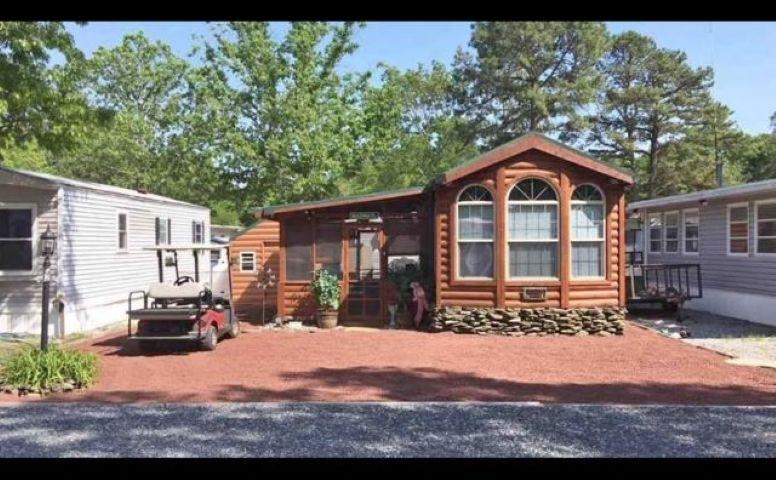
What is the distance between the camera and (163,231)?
17688 mm

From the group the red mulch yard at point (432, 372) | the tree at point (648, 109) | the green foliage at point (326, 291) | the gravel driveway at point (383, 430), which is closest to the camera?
the gravel driveway at point (383, 430)

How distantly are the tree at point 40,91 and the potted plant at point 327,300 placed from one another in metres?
5.73

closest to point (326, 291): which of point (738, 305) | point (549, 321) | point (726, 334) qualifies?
point (549, 321)

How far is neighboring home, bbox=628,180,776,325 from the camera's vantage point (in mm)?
13266

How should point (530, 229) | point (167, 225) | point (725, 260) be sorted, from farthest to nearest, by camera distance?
point (167, 225) < point (725, 260) < point (530, 229)

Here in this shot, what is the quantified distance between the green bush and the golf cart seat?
2.52 metres

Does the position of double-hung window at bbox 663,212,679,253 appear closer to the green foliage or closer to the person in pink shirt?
the person in pink shirt

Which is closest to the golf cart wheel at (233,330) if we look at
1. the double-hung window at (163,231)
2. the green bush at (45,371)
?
the green bush at (45,371)

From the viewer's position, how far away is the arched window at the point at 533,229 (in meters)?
12.2

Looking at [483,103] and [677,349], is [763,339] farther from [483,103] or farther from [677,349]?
[483,103]

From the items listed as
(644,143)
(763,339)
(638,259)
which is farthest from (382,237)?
(644,143)

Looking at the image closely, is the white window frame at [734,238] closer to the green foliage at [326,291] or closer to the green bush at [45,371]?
the green foliage at [326,291]

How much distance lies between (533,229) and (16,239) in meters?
9.84

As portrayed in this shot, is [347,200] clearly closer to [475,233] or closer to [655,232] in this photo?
[475,233]
